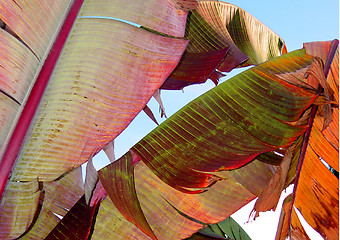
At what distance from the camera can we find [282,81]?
37.5 inches

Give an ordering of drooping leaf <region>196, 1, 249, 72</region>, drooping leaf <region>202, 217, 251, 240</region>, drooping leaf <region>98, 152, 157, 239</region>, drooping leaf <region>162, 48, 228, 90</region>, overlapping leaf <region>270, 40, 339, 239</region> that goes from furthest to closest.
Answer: drooping leaf <region>202, 217, 251, 240</region> → drooping leaf <region>196, 1, 249, 72</region> → drooping leaf <region>162, 48, 228, 90</region> → overlapping leaf <region>270, 40, 339, 239</region> → drooping leaf <region>98, 152, 157, 239</region>

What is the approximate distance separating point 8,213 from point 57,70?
43cm

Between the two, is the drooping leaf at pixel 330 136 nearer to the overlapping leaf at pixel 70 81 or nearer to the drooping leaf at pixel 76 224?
the overlapping leaf at pixel 70 81

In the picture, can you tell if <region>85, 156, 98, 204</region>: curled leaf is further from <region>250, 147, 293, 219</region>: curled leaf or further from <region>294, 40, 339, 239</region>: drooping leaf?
<region>294, 40, 339, 239</region>: drooping leaf

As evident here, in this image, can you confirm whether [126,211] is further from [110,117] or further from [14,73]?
[14,73]

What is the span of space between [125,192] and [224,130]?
0.31 m

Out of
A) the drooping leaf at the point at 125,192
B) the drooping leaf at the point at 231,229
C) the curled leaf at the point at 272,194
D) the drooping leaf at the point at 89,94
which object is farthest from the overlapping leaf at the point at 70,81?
the drooping leaf at the point at 231,229

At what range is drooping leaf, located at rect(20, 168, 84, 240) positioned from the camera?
1.05 metres

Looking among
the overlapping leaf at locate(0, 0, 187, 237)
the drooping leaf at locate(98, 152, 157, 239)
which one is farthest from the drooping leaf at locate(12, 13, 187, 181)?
the drooping leaf at locate(98, 152, 157, 239)

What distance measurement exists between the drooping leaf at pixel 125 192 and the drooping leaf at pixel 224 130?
0.21 feet

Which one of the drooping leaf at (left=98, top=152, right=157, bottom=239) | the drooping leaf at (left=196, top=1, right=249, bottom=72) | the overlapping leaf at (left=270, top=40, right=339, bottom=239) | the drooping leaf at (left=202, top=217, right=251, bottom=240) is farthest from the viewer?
the drooping leaf at (left=202, top=217, right=251, bottom=240)

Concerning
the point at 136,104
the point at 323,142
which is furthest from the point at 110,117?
the point at 323,142

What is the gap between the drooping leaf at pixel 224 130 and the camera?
2.96ft

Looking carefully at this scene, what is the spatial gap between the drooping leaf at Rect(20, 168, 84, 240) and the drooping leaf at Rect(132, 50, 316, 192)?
0.25 meters
